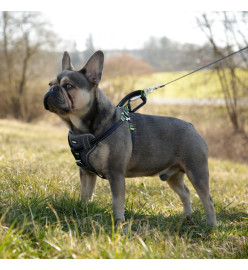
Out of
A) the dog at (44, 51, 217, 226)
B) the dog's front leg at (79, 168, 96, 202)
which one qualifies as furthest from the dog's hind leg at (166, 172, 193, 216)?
the dog's front leg at (79, 168, 96, 202)

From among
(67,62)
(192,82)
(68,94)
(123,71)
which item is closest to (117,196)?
(68,94)

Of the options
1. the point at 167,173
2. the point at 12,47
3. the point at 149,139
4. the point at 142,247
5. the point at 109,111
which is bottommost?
the point at 142,247

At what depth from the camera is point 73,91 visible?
12.0 feet

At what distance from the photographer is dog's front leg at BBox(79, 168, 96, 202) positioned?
409 centimetres

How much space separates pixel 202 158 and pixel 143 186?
1.83m

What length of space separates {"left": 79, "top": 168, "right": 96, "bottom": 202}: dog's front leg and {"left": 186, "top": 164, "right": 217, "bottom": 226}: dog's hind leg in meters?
1.26

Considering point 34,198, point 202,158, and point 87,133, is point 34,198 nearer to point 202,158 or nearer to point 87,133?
point 87,133

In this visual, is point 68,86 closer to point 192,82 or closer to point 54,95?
point 54,95

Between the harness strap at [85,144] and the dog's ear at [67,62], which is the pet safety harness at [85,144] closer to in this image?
the harness strap at [85,144]

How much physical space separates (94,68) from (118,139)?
879mm

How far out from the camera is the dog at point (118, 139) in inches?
145

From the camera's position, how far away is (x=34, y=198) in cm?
358

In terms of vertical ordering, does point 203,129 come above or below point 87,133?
below

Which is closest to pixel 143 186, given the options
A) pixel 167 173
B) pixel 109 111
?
pixel 167 173
